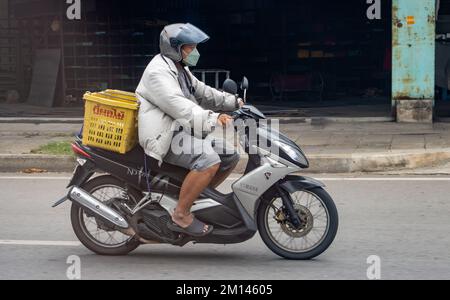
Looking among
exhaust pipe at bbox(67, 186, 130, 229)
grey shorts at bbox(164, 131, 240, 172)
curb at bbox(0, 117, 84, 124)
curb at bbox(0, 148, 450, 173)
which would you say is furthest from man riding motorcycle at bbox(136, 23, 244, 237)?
curb at bbox(0, 117, 84, 124)

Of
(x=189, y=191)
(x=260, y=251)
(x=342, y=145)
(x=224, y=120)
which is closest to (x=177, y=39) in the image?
(x=224, y=120)

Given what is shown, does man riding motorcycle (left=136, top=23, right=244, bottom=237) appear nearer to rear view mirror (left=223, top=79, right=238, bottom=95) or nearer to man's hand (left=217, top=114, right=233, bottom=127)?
man's hand (left=217, top=114, right=233, bottom=127)

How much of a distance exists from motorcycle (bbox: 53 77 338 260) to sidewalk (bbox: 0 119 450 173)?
14.0 ft

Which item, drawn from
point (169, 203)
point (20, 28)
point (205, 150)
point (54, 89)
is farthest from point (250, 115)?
point (20, 28)

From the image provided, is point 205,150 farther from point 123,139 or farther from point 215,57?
point 215,57

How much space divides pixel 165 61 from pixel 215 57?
1491 cm

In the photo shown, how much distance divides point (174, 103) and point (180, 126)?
22cm

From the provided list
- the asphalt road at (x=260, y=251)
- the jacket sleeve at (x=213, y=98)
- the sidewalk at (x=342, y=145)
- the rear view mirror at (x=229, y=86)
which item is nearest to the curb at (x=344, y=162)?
the sidewalk at (x=342, y=145)

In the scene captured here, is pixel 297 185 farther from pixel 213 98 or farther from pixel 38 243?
pixel 38 243

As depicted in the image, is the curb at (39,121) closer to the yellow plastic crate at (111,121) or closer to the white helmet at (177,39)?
the yellow plastic crate at (111,121)

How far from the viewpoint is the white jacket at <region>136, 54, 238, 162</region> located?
6082mm

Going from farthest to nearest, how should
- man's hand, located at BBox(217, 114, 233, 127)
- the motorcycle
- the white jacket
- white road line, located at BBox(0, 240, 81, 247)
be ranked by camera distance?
white road line, located at BBox(0, 240, 81, 247) → the motorcycle → the white jacket → man's hand, located at BBox(217, 114, 233, 127)

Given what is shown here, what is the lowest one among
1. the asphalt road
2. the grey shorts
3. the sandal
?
the asphalt road

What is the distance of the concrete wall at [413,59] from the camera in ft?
45.8
